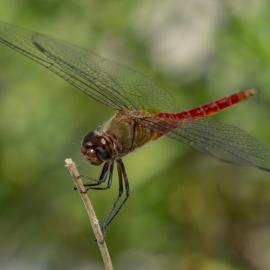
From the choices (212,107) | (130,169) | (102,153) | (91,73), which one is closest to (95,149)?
(102,153)

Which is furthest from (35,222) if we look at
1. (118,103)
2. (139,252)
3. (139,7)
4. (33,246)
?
(139,7)

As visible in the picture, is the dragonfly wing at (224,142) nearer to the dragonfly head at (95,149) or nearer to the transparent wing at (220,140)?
the transparent wing at (220,140)

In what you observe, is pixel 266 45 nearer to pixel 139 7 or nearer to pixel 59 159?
pixel 139 7

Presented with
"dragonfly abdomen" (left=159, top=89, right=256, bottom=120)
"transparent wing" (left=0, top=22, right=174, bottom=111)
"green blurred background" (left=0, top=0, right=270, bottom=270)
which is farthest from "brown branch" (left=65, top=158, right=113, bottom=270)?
"green blurred background" (left=0, top=0, right=270, bottom=270)

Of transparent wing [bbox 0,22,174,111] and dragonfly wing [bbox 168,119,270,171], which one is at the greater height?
transparent wing [bbox 0,22,174,111]

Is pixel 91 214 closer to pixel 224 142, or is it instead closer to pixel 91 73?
pixel 224 142

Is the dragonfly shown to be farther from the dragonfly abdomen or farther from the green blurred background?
the green blurred background

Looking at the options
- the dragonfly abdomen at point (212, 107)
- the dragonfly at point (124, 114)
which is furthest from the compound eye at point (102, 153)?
the dragonfly abdomen at point (212, 107)
